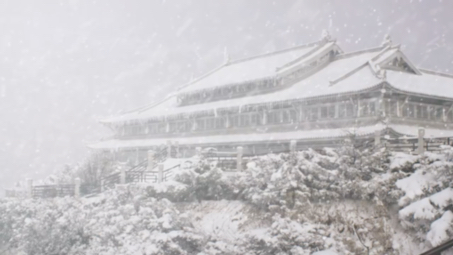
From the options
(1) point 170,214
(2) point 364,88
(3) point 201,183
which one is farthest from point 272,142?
(1) point 170,214

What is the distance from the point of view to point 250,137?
56.8 feet

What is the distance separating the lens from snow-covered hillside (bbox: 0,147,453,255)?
7469 mm

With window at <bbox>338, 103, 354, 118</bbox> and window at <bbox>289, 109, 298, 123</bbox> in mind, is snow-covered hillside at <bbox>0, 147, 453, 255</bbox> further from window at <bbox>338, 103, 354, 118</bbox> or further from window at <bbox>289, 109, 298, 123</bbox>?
window at <bbox>289, 109, 298, 123</bbox>

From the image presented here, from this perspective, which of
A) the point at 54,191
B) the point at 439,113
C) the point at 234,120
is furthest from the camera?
the point at 234,120

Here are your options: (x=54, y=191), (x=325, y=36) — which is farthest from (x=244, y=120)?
(x=54, y=191)

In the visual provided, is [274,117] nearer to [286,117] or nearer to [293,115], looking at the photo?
[286,117]

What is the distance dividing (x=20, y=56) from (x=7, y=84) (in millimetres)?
3939

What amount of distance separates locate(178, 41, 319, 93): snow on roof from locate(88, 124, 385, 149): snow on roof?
2812mm

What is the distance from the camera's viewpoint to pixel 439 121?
1500 centimetres

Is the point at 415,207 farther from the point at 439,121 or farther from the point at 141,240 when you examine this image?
the point at 439,121

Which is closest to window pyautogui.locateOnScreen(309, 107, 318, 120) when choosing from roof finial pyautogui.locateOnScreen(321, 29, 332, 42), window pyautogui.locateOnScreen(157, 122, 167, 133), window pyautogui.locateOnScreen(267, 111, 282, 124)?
window pyautogui.locateOnScreen(267, 111, 282, 124)

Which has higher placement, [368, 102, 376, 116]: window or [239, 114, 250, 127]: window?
[368, 102, 376, 116]: window

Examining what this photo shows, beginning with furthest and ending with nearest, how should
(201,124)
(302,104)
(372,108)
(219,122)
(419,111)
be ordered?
(201,124) → (219,122) → (302,104) → (419,111) → (372,108)

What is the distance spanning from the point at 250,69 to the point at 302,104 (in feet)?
21.1
